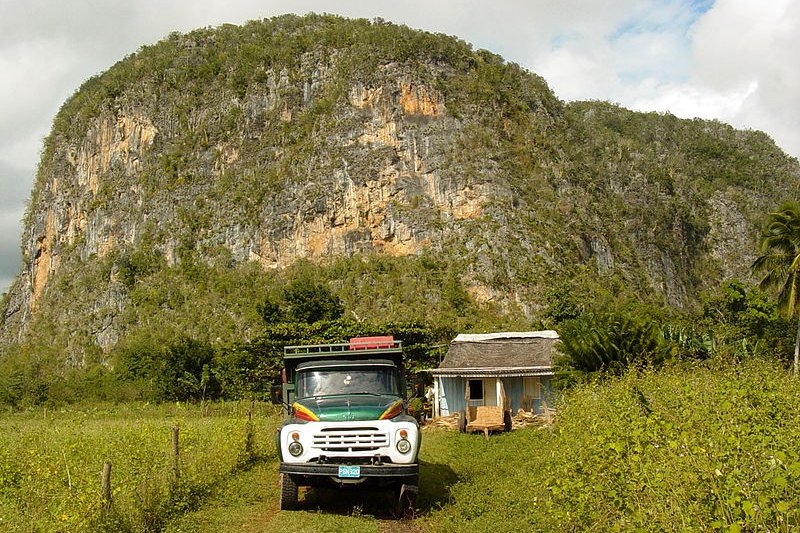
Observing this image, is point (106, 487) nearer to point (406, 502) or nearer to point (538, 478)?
point (406, 502)

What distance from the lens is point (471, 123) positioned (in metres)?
69.3

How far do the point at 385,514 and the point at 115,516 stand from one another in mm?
3750

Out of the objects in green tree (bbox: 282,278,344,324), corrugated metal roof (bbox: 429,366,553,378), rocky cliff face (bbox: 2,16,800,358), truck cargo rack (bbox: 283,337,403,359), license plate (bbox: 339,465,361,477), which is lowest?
corrugated metal roof (bbox: 429,366,553,378)

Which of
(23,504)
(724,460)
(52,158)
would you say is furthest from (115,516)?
(52,158)

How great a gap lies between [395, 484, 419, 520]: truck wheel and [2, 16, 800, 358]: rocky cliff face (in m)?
47.7

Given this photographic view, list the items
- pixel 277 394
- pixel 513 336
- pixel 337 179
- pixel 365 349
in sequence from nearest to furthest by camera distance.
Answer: pixel 365 349, pixel 277 394, pixel 513 336, pixel 337 179

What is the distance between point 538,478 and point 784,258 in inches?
967

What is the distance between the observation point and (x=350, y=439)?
9719 millimetres

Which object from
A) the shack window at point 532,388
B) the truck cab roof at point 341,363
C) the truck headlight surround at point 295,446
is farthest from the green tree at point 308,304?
the truck headlight surround at point 295,446

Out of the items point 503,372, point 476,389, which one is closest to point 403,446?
point 503,372

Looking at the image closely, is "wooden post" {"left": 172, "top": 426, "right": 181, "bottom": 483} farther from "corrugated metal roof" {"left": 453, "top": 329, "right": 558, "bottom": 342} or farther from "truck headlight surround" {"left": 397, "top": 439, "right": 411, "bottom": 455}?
"corrugated metal roof" {"left": 453, "top": 329, "right": 558, "bottom": 342}

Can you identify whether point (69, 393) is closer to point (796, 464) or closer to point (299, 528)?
point (299, 528)

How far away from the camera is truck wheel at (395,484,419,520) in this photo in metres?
9.76

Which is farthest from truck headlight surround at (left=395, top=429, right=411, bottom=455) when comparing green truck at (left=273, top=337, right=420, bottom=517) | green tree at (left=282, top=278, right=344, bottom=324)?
green tree at (left=282, top=278, right=344, bottom=324)
